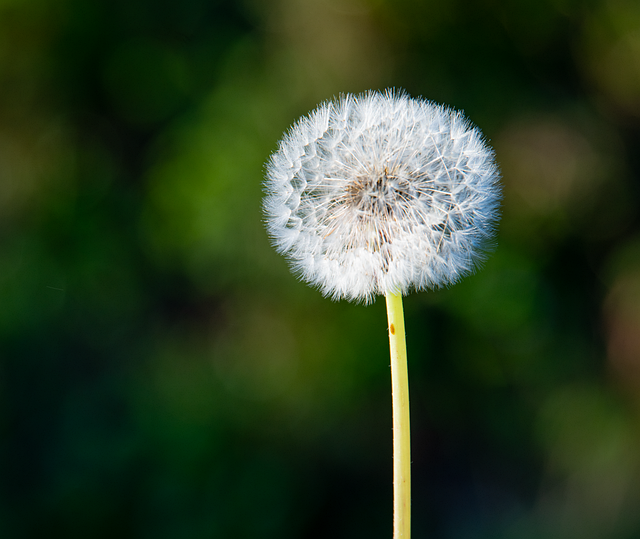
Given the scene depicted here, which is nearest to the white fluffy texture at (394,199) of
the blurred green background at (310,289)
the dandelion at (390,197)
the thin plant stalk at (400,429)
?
the dandelion at (390,197)

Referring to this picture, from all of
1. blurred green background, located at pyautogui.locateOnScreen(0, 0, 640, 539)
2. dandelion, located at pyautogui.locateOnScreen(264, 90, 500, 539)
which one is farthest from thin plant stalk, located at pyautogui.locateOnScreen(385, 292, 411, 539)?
blurred green background, located at pyautogui.locateOnScreen(0, 0, 640, 539)

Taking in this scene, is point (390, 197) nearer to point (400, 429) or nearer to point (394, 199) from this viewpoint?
point (394, 199)

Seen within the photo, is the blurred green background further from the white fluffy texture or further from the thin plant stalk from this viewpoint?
the thin plant stalk

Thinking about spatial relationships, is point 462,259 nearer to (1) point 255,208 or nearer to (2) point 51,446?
(1) point 255,208

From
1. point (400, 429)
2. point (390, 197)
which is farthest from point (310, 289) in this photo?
point (400, 429)

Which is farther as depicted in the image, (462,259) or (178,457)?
(178,457)

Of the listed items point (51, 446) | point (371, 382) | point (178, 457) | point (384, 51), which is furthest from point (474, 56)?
point (51, 446)

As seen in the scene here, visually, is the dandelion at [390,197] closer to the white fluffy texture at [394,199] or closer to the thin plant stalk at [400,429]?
the white fluffy texture at [394,199]
